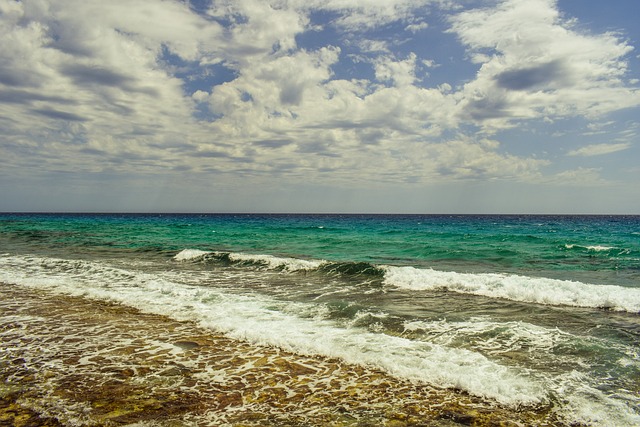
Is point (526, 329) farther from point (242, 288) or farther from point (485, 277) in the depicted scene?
point (242, 288)

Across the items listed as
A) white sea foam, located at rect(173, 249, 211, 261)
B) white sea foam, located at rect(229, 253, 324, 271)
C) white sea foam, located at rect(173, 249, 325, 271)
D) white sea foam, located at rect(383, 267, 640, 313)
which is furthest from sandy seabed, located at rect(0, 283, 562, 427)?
white sea foam, located at rect(173, 249, 211, 261)

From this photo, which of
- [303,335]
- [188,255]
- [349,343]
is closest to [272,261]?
[188,255]

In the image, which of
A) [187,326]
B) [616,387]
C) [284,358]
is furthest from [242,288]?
[616,387]

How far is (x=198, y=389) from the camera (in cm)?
553

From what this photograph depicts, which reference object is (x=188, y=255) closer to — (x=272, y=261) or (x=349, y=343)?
(x=272, y=261)

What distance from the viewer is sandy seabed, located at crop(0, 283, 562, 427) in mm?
4754

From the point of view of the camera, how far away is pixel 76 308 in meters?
10.3

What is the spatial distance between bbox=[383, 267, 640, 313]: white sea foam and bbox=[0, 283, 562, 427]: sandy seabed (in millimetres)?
8207

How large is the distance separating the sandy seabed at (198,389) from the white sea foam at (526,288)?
26.9ft

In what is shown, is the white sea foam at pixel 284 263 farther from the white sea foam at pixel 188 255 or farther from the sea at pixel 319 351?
the sea at pixel 319 351

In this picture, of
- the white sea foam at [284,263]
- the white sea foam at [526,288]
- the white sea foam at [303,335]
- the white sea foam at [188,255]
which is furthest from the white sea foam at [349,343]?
the white sea foam at [188,255]

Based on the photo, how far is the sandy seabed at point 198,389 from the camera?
4.75 meters

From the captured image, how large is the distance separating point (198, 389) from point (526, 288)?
11.3 m

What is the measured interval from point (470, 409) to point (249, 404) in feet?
9.23
